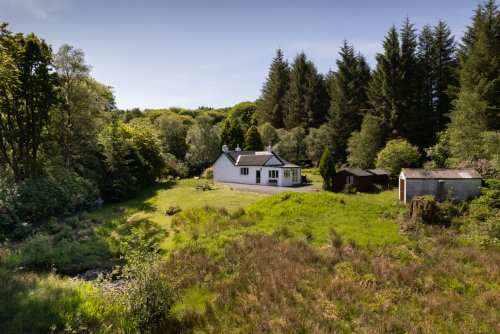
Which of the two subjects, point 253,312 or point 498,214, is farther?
point 498,214

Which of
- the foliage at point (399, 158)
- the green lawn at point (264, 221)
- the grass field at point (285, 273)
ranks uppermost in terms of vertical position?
the foliage at point (399, 158)

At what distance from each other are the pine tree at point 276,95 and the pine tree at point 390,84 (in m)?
28.4

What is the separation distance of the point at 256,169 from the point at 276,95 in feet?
115

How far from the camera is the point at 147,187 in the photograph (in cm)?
4025

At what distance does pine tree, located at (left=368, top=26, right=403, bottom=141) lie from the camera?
41.5 meters

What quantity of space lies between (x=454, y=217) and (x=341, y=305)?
12.9 m

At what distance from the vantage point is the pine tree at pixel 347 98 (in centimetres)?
4978

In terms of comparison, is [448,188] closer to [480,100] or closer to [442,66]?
[480,100]

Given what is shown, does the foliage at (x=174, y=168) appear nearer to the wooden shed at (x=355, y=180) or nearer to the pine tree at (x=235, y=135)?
the pine tree at (x=235, y=135)

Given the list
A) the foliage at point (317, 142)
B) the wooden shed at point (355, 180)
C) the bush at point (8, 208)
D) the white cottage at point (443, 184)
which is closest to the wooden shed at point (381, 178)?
the wooden shed at point (355, 180)

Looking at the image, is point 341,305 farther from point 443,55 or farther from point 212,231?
point 443,55

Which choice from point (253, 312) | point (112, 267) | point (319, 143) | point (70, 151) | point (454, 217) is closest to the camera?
point (253, 312)

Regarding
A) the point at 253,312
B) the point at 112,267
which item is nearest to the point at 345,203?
the point at 253,312

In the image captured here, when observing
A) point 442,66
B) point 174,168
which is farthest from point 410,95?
point 174,168
